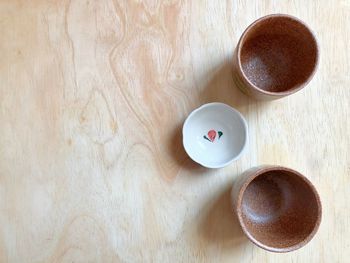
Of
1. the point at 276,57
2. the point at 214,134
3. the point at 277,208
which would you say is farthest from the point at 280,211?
the point at 276,57

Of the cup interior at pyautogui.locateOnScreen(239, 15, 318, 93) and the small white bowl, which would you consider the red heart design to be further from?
the cup interior at pyautogui.locateOnScreen(239, 15, 318, 93)

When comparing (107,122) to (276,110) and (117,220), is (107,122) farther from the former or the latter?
(276,110)

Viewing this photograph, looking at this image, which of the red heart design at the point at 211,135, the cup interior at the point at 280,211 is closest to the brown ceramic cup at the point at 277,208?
the cup interior at the point at 280,211

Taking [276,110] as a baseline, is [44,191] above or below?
below

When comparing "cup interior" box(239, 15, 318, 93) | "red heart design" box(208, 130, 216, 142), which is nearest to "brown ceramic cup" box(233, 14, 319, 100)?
"cup interior" box(239, 15, 318, 93)

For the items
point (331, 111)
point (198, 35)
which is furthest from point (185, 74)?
point (331, 111)

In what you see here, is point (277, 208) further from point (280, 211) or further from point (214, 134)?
point (214, 134)

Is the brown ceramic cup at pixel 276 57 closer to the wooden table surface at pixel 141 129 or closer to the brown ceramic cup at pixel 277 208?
the wooden table surface at pixel 141 129
